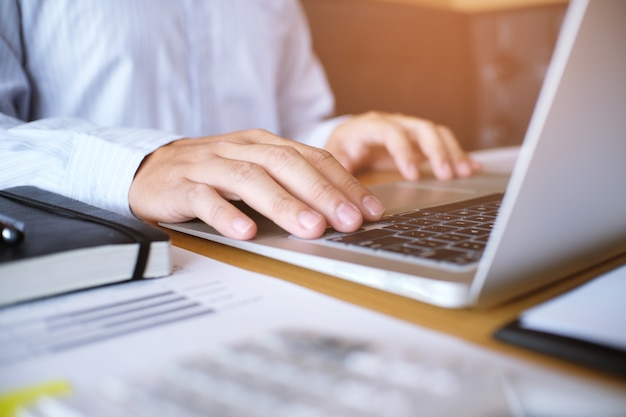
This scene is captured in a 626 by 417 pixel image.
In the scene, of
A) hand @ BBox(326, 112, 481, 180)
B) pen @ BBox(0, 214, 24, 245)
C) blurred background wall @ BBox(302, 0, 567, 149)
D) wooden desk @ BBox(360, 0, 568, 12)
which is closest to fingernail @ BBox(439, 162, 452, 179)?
hand @ BBox(326, 112, 481, 180)

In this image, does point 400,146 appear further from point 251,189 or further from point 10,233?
point 10,233

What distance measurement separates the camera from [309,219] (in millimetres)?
412

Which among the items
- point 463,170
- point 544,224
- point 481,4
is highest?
point 481,4

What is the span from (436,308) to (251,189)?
7.6 inches

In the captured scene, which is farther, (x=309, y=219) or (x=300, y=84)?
(x=300, y=84)

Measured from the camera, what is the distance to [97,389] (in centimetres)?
22

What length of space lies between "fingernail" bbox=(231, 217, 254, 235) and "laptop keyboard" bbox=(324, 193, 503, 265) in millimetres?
60

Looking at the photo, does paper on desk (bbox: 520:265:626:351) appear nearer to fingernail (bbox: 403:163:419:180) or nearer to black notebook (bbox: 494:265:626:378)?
black notebook (bbox: 494:265:626:378)

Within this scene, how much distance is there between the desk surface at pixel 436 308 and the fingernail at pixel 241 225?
0.06ft

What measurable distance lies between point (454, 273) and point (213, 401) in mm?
171

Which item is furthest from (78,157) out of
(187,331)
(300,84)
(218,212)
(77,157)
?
(300,84)

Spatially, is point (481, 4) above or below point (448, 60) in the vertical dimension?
above

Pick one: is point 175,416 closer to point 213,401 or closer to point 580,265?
point 213,401

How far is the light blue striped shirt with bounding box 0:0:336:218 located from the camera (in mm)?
580
